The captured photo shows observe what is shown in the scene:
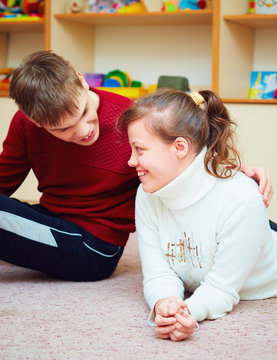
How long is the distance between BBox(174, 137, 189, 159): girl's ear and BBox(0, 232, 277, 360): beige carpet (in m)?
0.34

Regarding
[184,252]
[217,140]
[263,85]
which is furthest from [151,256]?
[263,85]

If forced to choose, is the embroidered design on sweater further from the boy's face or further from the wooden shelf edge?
the wooden shelf edge

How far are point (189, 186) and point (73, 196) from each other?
1.32 feet

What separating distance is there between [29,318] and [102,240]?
0.32 m

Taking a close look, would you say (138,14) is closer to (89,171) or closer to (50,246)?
(89,171)

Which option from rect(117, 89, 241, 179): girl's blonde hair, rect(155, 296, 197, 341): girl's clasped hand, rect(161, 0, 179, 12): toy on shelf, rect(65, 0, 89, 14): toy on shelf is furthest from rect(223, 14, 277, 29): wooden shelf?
rect(155, 296, 197, 341): girl's clasped hand

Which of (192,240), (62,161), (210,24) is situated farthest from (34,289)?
(210,24)

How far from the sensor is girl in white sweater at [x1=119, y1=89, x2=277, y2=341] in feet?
3.65

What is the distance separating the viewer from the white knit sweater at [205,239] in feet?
3.67

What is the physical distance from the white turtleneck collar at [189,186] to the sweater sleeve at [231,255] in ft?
0.23

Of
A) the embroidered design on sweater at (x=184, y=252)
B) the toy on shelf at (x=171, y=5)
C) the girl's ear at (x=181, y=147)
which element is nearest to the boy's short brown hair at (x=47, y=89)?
the girl's ear at (x=181, y=147)

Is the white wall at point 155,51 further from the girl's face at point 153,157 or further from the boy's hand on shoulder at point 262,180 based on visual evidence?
the girl's face at point 153,157

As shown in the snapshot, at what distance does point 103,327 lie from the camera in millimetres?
1107

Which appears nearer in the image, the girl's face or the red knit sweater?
the girl's face
